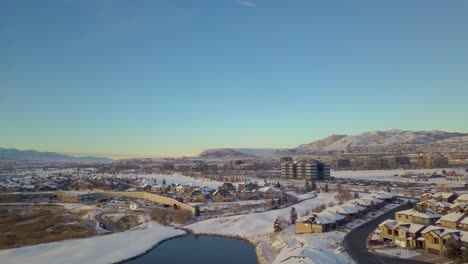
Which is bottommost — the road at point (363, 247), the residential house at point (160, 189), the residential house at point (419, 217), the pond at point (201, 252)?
the pond at point (201, 252)

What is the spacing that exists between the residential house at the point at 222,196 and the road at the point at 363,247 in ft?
43.5

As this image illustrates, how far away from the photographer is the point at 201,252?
16.0m

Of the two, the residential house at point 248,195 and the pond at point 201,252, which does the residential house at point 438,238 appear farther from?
the residential house at point 248,195

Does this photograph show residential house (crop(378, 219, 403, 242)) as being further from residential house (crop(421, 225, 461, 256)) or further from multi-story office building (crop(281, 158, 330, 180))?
multi-story office building (crop(281, 158, 330, 180))

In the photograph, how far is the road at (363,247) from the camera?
1224 centimetres

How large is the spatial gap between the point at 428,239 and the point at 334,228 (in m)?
4.58

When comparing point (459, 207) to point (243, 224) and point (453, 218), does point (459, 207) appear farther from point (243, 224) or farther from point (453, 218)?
point (243, 224)

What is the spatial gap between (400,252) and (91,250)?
1186 centimetres

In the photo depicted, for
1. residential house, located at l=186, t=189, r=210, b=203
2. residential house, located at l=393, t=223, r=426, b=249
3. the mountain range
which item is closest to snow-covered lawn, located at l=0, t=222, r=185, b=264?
residential house, located at l=393, t=223, r=426, b=249

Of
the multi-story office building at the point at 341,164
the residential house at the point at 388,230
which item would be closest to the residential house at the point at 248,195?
the residential house at the point at 388,230

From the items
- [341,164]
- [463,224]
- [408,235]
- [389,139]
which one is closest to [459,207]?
[463,224]

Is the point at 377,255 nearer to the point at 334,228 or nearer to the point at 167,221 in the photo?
the point at 334,228

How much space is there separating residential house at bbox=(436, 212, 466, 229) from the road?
8.90 ft

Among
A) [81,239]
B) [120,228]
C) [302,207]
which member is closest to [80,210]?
[120,228]
